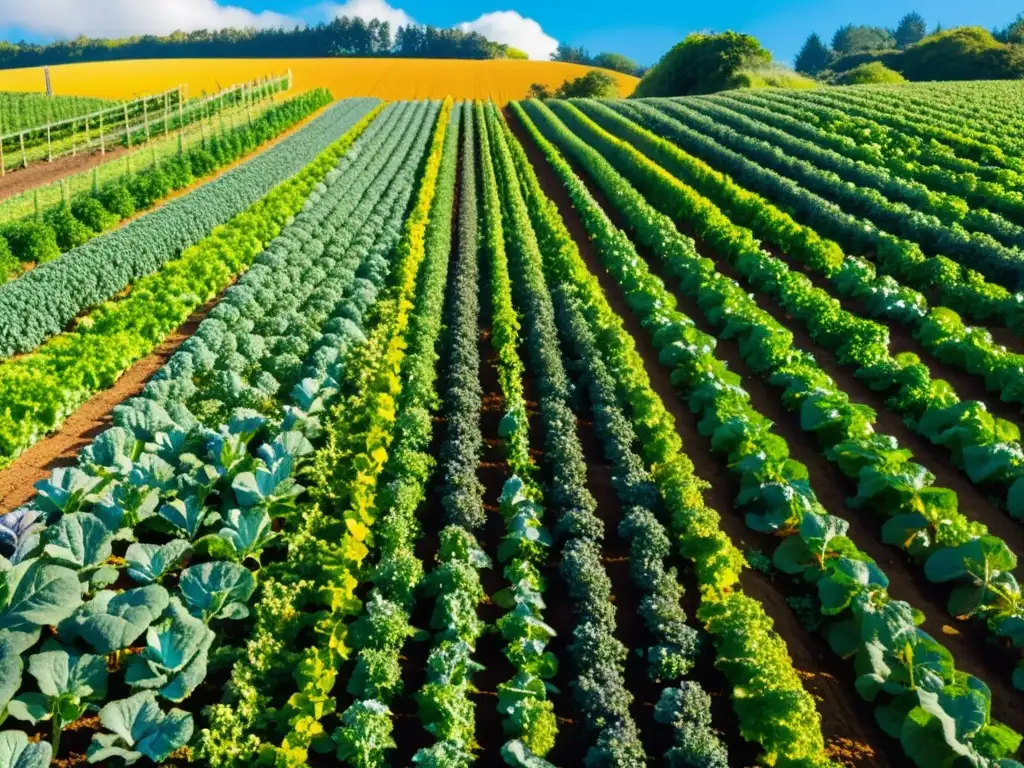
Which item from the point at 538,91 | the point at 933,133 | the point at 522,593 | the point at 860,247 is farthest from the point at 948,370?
the point at 538,91

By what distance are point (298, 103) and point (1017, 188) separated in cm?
3942

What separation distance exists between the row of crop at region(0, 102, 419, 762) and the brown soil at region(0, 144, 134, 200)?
21.8m

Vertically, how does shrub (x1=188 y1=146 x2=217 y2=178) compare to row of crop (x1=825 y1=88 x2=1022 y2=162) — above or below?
below

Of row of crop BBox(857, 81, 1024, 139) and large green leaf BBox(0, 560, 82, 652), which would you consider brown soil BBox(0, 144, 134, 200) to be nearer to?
large green leaf BBox(0, 560, 82, 652)

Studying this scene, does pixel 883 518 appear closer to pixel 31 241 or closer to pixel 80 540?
pixel 80 540

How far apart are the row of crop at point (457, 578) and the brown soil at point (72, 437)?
5.18 metres

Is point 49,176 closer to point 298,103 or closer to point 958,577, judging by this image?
point 298,103

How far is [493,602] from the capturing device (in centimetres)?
784

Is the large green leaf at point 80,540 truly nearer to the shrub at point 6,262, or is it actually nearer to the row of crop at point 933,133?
the shrub at point 6,262

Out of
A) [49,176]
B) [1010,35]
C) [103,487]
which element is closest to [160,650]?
[103,487]

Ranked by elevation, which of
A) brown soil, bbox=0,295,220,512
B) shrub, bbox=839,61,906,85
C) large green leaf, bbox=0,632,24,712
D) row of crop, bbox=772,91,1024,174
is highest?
shrub, bbox=839,61,906,85

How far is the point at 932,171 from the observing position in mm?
24859

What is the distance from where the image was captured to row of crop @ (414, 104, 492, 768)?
6.15 meters

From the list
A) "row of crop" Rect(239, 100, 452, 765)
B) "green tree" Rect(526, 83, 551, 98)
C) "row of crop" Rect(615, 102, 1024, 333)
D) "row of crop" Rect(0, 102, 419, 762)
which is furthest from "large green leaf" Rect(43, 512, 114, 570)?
"green tree" Rect(526, 83, 551, 98)
